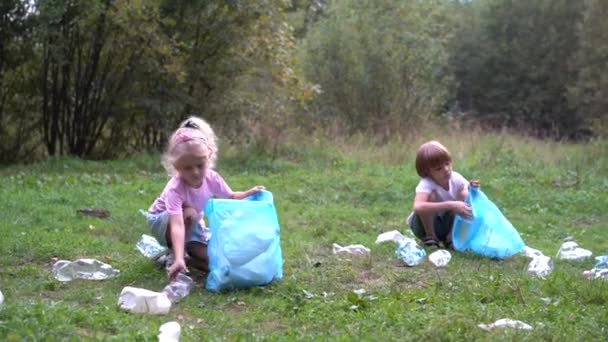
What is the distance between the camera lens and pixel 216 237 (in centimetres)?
501

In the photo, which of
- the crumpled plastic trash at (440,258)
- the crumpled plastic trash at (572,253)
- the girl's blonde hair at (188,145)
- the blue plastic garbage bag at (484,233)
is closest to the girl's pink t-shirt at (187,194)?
the girl's blonde hair at (188,145)

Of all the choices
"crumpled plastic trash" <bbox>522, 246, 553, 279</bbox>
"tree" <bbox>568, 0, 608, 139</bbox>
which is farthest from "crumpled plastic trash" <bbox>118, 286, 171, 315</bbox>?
"tree" <bbox>568, 0, 608, 139</bbox>

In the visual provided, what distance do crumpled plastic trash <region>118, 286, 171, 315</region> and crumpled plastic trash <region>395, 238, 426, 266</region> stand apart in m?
2.16

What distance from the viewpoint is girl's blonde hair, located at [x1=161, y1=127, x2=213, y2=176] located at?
17.0 ft

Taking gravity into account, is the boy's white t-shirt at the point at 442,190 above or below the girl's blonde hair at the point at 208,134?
below

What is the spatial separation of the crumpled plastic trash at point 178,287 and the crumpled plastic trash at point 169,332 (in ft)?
2.73

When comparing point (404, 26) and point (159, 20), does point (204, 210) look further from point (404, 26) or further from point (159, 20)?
point (404, 26)

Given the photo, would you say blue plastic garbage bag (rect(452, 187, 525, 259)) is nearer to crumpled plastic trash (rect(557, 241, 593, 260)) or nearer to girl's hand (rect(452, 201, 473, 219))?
girl's hand (rect(452, 201, 473, 219))

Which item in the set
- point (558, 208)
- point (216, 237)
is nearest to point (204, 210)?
point (216, 237)

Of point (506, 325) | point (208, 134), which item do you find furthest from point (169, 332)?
point (208, 134)

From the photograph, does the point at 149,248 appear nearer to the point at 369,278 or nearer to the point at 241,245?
the point at 241,245

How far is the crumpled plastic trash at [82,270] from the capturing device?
5.23 meters

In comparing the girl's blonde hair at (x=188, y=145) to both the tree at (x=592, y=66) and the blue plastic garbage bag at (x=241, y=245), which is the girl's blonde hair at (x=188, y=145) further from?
the tree at (x=592, y=66)

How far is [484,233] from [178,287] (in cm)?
259
